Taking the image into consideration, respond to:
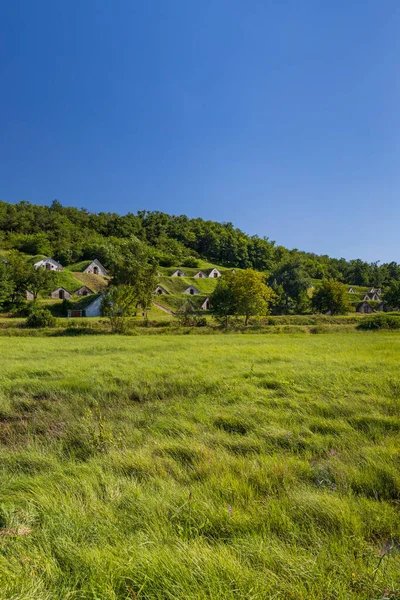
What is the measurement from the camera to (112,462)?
13.7 ft

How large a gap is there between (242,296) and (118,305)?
15942mm

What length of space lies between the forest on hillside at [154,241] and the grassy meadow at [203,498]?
80013 mm

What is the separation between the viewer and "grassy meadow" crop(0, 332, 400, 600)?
84.2 inches

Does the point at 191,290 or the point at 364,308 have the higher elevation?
the point at 191,290

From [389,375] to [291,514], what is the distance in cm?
806

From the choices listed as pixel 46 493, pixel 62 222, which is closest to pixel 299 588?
pixel 46 493

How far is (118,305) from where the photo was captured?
1315 inches

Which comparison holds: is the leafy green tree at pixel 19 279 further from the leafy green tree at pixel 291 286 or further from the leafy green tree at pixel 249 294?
the leafy green tree at pixel 291 286

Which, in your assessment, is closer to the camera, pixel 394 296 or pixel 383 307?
pixel 394 296

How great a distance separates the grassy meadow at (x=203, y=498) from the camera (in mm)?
2139

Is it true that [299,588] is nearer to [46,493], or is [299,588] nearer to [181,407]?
[46,493]

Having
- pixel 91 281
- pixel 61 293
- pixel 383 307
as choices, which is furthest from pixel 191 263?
pixel 383 307

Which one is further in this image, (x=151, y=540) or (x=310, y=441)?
(x=310, y=441)

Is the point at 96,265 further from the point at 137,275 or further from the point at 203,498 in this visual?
the point at 203,498
